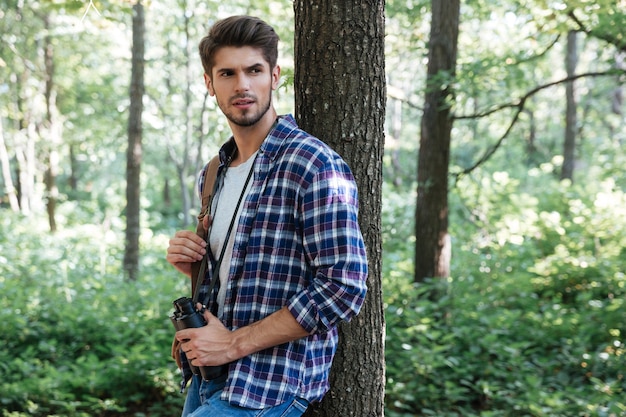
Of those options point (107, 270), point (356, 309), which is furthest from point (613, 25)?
point (107, 270)

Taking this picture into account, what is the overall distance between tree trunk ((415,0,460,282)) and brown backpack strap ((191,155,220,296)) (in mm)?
4685

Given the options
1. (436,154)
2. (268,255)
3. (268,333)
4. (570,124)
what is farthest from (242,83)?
(570,124)

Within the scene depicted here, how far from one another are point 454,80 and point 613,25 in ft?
5.48

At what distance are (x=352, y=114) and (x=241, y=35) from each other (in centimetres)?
58

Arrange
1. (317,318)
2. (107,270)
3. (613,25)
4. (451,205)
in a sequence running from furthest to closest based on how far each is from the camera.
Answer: (451,205)
(107,270)
(613,25)
(317,318)

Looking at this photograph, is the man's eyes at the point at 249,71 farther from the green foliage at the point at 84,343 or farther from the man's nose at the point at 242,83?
the green foliage at the point at 84,343

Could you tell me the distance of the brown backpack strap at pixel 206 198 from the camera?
2186 mm

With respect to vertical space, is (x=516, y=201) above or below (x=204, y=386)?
above

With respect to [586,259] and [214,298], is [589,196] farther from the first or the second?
[214,298]

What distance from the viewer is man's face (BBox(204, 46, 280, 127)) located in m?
2.06

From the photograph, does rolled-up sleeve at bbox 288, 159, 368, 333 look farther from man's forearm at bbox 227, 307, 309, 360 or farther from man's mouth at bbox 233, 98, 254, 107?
man's mouth at bbox 233, 98, 254, 107

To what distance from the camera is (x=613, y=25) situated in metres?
5.89

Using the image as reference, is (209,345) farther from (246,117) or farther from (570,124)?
(570,124)

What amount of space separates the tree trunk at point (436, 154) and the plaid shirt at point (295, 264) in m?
4.98
